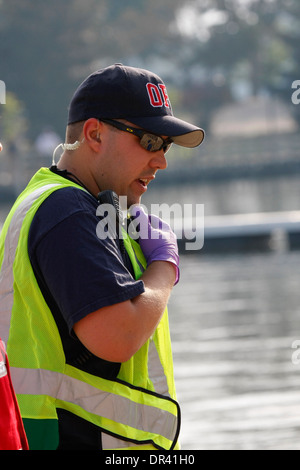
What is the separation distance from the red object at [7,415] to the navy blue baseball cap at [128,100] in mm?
603

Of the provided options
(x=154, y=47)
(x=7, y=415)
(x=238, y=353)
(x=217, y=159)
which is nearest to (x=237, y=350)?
(x=238, y=353)

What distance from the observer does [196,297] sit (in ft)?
38.3

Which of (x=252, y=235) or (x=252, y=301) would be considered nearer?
(x=252, y=301)

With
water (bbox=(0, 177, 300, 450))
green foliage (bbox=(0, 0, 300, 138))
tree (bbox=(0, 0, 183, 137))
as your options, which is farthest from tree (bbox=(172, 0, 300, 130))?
water (bbox=(0, 177, 300, 450))

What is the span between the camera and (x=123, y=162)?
217 cm

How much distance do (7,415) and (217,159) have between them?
46.5m

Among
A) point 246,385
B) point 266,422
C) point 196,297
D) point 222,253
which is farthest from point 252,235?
point 266,422

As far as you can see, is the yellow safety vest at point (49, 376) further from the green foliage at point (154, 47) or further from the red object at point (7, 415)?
the green foliage at point (154, 47)

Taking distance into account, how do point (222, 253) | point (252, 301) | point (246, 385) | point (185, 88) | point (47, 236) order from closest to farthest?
1. point (47, 236)
2. point (246, 385)
3. point (252, 301)
4. point (222, 253)
5. point (185, 88)

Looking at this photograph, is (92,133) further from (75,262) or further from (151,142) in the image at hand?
(75,262)

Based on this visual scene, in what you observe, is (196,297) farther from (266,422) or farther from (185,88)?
(185,88)

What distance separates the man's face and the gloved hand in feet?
0.24

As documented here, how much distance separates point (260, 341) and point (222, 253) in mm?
6244

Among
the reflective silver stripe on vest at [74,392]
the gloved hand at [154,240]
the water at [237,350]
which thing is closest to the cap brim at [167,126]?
the gloved hand at [154,240]
